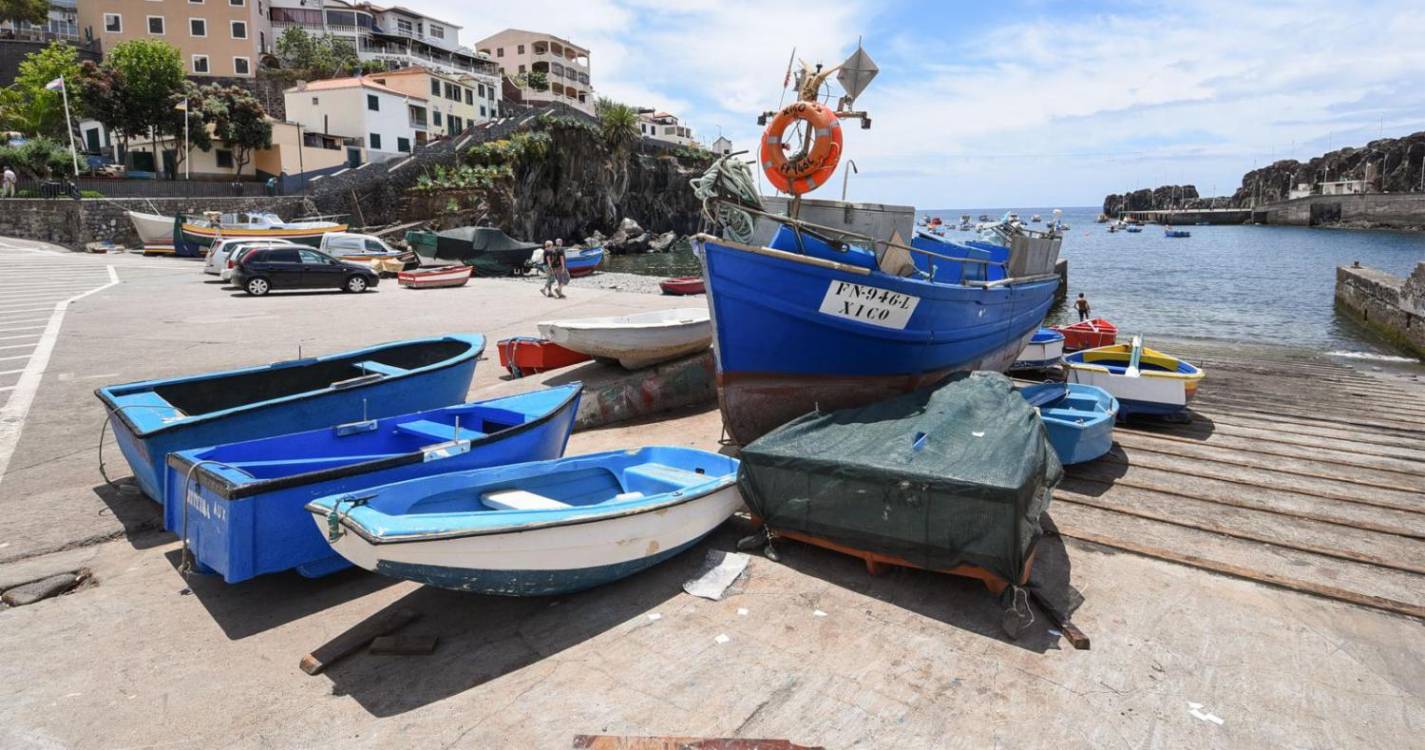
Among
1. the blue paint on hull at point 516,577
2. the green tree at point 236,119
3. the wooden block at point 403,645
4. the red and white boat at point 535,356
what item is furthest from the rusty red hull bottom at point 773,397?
the green tree at point 236,119

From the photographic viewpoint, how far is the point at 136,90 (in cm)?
4194

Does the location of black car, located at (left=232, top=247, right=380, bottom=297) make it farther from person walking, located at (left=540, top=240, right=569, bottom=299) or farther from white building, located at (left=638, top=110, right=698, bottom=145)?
white building, located at (left=638, top=110, right=698, bottom=145)

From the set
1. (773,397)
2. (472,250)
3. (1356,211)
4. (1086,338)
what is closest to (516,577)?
(773,397)

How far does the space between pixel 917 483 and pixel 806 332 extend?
3354mm

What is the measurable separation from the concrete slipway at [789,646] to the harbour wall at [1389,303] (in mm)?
22084

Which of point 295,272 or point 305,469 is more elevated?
point 295,272

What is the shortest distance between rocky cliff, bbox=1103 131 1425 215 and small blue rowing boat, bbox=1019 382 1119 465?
148585 mm

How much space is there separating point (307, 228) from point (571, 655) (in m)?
34.2

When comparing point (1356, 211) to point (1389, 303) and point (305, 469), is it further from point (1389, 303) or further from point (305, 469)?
point (305, 469)

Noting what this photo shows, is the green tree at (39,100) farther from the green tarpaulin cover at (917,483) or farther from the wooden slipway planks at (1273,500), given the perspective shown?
the wooden slipway planks at (1273,500)

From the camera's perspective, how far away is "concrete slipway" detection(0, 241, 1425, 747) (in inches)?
155

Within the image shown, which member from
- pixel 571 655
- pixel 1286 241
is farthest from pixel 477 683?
pixel 1286 241

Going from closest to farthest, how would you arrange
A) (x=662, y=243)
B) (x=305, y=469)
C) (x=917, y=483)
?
(x=917, y=483), (x=305, y=469), (x=662, y=243)

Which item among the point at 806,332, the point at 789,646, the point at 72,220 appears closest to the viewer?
the point at 789,646
